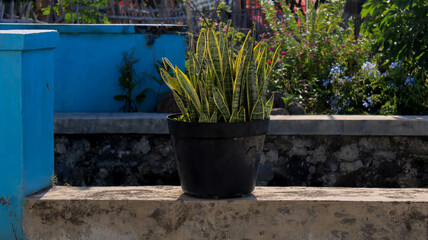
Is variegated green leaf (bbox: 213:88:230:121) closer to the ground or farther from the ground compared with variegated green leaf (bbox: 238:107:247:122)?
farther from the ground

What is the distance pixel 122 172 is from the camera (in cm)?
487

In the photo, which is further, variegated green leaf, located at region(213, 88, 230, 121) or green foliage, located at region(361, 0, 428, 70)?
green foliage, located at region(361, 0, 428, 70)

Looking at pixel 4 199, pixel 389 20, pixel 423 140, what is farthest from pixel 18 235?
pixel 389 20

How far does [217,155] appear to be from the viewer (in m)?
2.94

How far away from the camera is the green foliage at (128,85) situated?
5441 mm

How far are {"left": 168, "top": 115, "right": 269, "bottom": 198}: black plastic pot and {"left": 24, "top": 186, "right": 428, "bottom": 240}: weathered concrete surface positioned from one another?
0.08 meters

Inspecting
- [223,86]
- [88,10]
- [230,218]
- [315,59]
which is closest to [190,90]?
[223,86]

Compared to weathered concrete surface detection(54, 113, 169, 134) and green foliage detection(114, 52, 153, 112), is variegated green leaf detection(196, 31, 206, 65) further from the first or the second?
green foliage detection(114, 52, 153, 112)

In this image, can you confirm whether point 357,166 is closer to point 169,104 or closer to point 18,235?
point 169,104

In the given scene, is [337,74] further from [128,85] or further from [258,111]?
[258,111]

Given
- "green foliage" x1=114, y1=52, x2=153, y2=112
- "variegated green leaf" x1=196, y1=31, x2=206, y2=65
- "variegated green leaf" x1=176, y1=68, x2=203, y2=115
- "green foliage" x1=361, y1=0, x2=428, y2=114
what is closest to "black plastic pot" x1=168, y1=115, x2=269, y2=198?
"variegated green leaf" x1=176, y1=68, x2=203, y2=115

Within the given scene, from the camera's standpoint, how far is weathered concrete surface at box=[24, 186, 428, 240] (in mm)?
2914

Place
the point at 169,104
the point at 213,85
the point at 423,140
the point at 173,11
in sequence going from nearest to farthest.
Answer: the point at 213,85 < the point at 423,140 < the point at 169,104 < the point at 173,11

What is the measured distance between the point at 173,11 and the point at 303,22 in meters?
2.99
